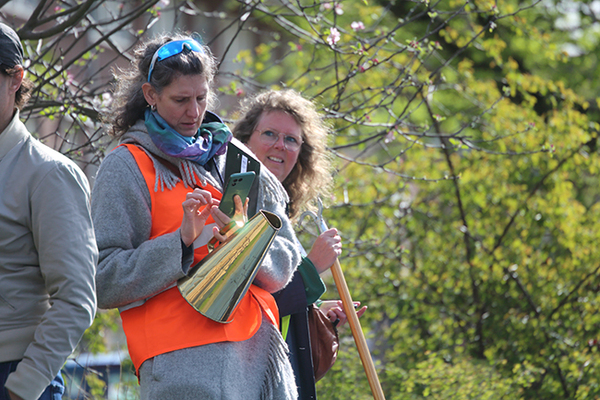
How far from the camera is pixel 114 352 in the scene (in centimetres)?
516

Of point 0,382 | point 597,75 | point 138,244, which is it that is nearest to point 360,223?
point 138,244

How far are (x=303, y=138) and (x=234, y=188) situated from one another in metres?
1.11

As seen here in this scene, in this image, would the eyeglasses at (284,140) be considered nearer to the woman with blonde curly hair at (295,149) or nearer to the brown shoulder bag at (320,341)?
the woman with blonde curly hair at (295,149)

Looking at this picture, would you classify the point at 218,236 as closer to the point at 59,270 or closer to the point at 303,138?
the point at 59,270

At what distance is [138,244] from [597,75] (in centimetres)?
1008

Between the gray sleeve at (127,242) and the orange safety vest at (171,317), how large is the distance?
0.03 metres

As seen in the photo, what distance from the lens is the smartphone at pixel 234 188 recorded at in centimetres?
201

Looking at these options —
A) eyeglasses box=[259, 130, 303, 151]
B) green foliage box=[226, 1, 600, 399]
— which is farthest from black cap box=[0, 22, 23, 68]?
green foliage box=[226, 1, 600, 399]

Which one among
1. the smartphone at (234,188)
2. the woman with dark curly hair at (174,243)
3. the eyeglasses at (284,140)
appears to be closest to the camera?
the woman with dark curly hair at (174,243)

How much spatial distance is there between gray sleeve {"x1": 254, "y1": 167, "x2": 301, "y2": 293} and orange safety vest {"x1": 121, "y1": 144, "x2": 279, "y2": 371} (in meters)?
0.06

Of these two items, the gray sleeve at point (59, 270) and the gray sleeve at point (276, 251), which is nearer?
the gray sleeve at point (59, 270)

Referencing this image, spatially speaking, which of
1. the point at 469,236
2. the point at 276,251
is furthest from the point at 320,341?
the point at 469,236

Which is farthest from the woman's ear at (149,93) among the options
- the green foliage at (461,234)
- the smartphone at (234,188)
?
the green foliage at (461,234)

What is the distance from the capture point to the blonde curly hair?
120 inches
